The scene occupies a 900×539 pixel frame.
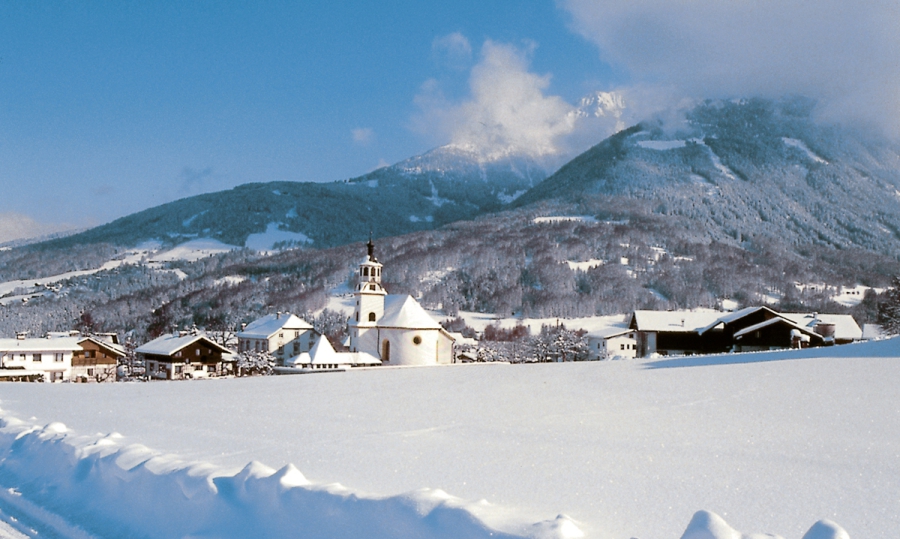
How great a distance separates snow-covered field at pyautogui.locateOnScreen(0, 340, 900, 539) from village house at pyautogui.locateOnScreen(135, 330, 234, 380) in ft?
107

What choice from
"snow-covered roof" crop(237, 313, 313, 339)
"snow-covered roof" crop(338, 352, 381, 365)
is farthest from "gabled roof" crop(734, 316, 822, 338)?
"snow-covered roof" crop(237, 313, 313, 339)

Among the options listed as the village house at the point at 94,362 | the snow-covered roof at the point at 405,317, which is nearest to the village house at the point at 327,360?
the snow-covered roof at the point at 405,317

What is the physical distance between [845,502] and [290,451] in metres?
9.49

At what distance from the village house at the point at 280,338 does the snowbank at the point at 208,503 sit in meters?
56.7

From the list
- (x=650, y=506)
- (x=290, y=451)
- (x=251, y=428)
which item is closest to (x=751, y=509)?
(x=650, y=506)

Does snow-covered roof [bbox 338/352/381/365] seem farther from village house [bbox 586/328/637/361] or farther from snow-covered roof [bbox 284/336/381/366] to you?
village house [bbox 586/328/637/361]

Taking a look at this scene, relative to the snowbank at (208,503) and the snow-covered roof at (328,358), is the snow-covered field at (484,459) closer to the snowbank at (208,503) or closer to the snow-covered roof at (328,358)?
the snowbank at (208,503)

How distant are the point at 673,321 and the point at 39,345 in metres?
58.7

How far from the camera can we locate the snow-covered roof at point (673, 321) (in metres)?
65.2

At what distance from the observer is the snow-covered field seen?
742 centimetres

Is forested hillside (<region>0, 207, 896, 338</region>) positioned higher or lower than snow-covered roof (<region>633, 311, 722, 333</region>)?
higher

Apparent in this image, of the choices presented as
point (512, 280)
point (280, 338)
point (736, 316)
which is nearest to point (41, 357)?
point (280, 338)

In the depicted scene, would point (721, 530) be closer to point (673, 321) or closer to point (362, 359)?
point (362, 359)

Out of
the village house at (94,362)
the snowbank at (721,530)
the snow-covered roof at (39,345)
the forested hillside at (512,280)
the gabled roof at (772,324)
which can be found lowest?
the village house at (94,362)
